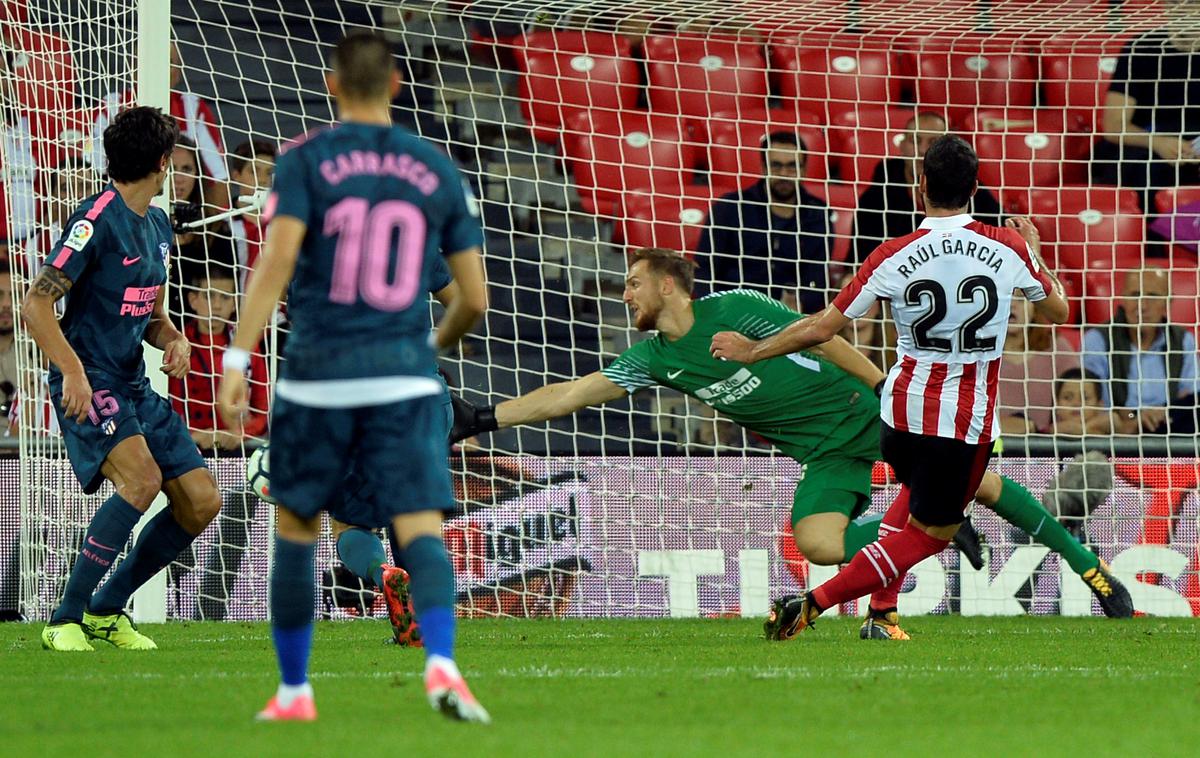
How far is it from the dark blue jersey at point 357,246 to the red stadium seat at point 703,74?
7.63 m

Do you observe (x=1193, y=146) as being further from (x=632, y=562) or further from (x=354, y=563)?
(x=354, y=563)

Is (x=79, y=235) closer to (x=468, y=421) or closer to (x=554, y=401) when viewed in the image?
(x=468, y=421)

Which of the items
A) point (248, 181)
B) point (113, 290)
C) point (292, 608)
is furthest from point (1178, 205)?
point (292, 608)

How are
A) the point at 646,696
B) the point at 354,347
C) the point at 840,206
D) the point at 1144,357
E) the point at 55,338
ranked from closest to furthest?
1. the point at 354,347
2. the point at 646,696
3. the point at 55,338
4. the point at 1144,357
5. the point at 840,206

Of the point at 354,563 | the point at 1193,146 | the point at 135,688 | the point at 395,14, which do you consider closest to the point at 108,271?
the point at 354,563

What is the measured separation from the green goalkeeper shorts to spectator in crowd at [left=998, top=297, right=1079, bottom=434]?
8.57ft

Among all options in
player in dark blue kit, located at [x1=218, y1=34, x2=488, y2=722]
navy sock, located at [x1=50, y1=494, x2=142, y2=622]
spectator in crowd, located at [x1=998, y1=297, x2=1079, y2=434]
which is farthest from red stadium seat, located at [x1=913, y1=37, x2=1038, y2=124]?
player in dark blue kit, located at [x1=218, y1=34, x2=488, y2=722]

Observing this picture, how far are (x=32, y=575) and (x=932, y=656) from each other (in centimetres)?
479

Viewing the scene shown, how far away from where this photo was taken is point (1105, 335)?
10.1m

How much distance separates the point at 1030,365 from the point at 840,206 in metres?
1.49

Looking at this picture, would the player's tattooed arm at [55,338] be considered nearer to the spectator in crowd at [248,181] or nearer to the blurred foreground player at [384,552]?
the blurred foreground player at [384,552]

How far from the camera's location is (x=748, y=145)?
37.3ft

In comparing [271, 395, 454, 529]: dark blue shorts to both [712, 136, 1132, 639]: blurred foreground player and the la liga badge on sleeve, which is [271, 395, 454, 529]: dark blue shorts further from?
[712, 136, 1132, 639]: blurred foreground player

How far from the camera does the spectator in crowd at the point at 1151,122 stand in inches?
413
